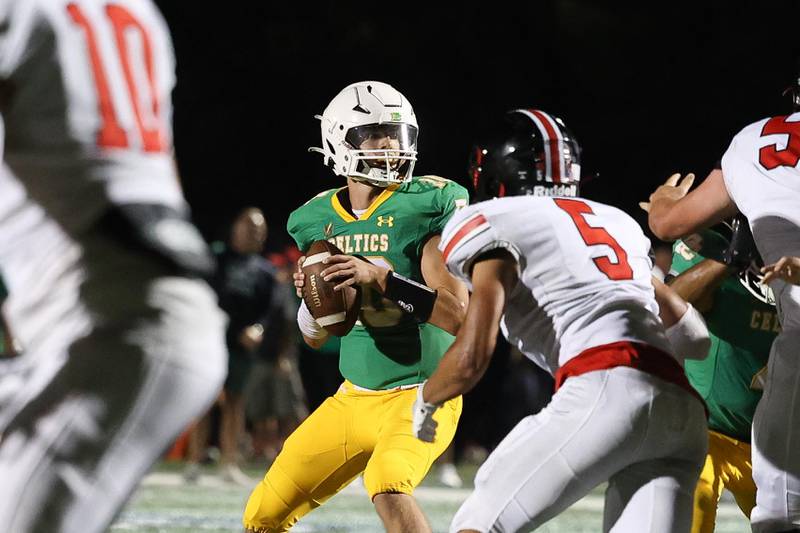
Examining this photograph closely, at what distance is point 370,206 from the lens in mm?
3984

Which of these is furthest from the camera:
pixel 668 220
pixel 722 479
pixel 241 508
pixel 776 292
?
pixel 241 508

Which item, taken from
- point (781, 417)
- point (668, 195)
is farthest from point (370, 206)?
point (781, 417)

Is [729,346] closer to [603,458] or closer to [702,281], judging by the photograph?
[702,281]

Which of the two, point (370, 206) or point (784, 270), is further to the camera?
point (370, 206)

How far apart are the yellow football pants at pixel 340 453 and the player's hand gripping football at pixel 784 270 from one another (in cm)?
98

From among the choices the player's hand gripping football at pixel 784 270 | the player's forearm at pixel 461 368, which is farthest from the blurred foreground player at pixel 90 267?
the player's hand gripping football at pixel 784 270

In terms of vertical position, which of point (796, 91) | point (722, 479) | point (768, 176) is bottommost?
point (722, 479)

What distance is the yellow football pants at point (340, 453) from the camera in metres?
3.53

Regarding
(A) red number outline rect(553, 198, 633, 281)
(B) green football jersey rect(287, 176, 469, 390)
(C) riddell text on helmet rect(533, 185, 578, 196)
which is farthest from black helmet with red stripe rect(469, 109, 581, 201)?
(B) green football jersey rect(287, 176, 469, 390)

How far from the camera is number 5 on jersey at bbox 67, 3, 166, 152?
198cm

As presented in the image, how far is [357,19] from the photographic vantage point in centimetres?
1378

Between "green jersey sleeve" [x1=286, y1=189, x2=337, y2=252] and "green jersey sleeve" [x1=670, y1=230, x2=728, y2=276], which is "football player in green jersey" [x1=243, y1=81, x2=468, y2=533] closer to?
"green jersey sleeve" [x1=286, y1=189, x2=337, y2=252]

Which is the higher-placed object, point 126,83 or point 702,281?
point 126,83

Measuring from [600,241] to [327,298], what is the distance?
112 centimetres
